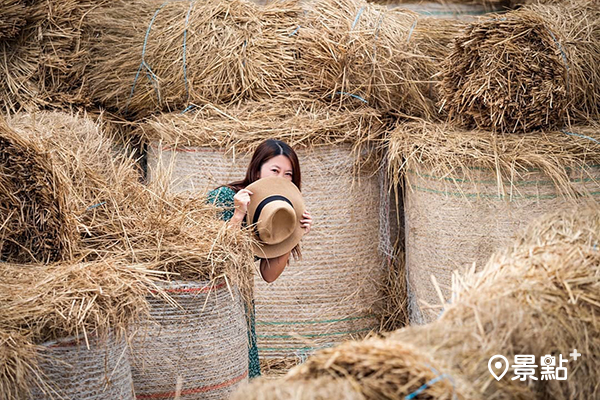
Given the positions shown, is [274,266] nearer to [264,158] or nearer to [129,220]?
[264,158]

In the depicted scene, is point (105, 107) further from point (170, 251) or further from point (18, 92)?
point (170, 251)

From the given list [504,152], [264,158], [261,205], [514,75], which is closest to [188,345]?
[261,205]

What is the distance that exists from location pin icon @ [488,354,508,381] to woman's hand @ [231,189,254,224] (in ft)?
4.96

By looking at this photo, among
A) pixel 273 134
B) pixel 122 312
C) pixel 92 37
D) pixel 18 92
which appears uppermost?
pixel 92 37

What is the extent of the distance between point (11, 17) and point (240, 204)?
2.01 meters

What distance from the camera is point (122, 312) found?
8.61 feet

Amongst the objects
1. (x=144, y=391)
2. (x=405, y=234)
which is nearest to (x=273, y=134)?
(x=405, y=234)

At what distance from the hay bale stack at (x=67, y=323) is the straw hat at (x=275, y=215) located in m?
0.64

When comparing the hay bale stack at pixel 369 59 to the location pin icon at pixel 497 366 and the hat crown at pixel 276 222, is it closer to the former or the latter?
the hat crown at pixel 276 222

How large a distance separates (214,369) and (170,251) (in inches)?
17.9

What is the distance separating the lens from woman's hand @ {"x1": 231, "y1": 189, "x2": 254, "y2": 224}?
326 cm

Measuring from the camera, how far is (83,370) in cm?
259

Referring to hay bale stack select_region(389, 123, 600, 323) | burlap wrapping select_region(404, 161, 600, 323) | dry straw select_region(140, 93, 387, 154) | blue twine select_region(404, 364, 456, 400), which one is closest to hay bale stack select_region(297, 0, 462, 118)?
dry straw select_region(140, 93, 387, 154)

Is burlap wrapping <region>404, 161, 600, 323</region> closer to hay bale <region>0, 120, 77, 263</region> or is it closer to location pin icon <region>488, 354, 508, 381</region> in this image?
hay bale <region>0, 120, 77, 263</region>
